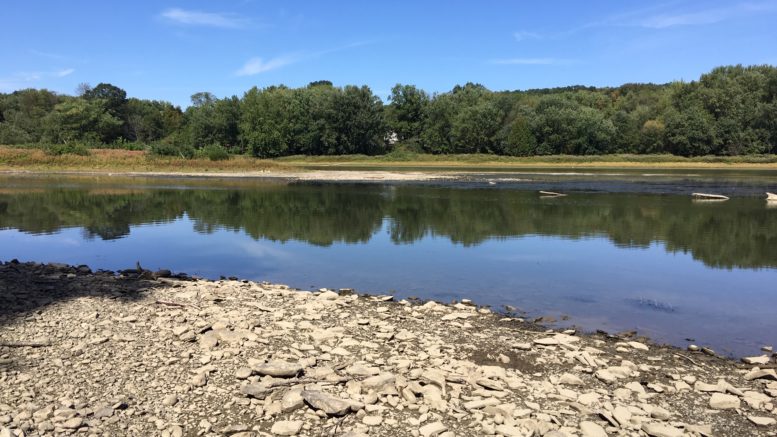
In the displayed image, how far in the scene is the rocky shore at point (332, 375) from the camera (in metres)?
6.99

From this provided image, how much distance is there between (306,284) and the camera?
1547 centimetres

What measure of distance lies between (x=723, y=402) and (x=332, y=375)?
5531 mm

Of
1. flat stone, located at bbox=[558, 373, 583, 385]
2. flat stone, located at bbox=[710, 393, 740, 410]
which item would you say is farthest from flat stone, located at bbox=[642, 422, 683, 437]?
flat stone, located at bbox=[558, 373, 583, 385]

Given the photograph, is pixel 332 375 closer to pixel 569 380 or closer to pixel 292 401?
pixel 292 401

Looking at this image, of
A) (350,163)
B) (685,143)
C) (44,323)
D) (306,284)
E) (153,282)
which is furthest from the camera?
(350,163)

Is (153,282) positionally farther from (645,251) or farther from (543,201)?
(543,201)

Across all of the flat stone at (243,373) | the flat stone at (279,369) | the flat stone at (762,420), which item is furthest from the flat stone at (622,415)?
the flat stone at (243,373)

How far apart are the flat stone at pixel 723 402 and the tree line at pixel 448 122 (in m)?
77.8

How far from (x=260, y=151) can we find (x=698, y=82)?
80.3m

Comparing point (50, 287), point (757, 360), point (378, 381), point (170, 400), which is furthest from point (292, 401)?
point (757, 360)

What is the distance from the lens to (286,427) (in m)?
6.80

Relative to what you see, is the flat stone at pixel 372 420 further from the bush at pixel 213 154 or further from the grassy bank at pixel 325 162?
the bush at pixel 213 154

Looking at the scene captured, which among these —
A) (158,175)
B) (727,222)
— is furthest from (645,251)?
(158,175)

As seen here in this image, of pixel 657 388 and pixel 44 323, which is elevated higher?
pixel 44 323
